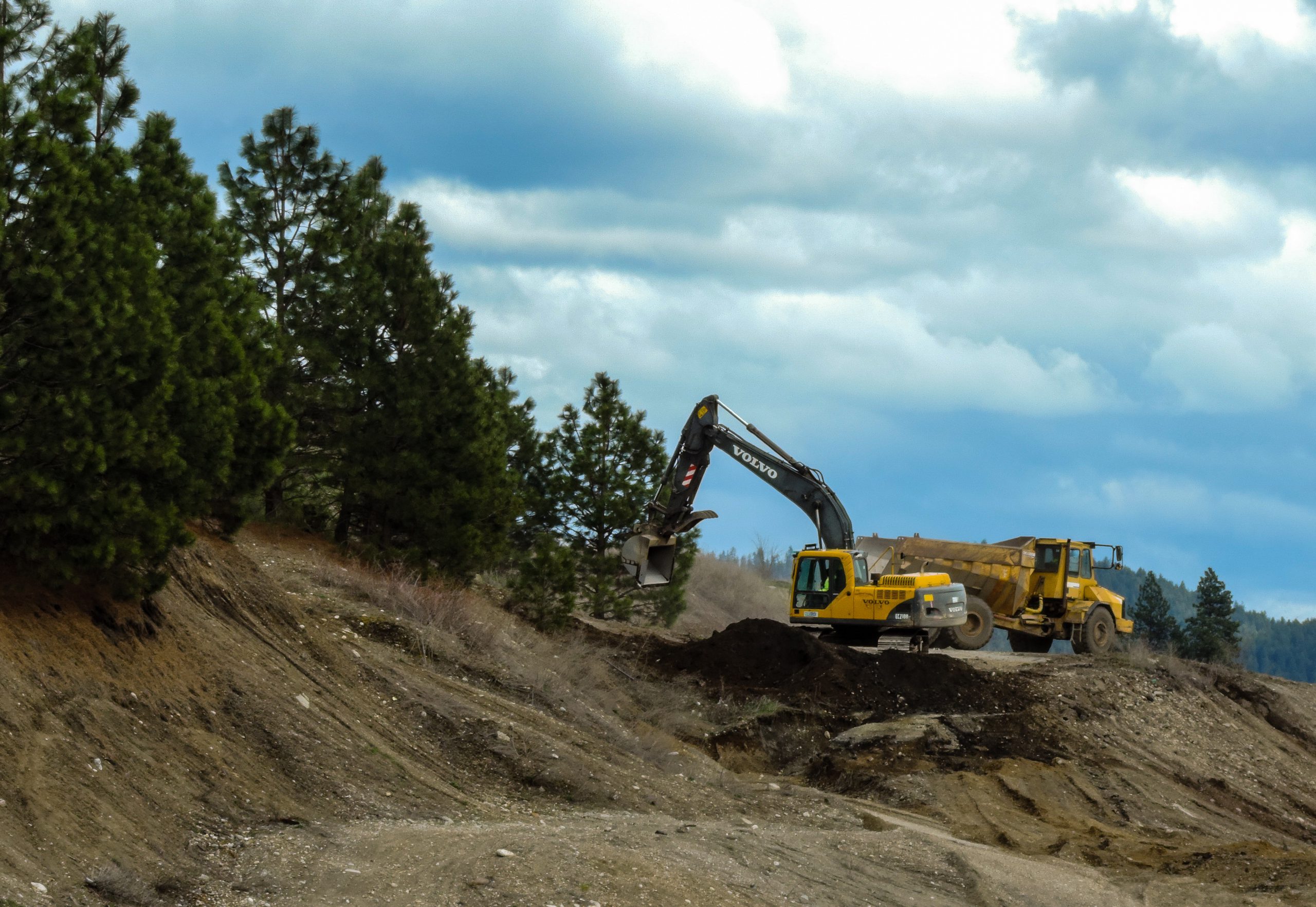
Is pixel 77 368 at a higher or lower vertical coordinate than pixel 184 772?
higher

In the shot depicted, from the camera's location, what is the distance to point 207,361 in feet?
44.0

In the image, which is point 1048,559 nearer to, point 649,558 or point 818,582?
point 818,582

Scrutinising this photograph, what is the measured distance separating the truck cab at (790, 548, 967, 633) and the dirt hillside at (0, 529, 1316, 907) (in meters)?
1.55

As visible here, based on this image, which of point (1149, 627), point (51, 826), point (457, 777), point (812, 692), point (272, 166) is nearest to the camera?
point (51, 826)

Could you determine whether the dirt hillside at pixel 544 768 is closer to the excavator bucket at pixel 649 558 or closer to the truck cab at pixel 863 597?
the truck cab at pixel 863 597

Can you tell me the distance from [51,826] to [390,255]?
1996 cm

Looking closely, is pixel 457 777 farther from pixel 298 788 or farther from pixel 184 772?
pixel 184 772

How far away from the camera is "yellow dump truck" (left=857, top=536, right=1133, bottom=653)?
31.4 meters

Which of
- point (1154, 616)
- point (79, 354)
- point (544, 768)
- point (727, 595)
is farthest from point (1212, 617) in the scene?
point (79, 354)

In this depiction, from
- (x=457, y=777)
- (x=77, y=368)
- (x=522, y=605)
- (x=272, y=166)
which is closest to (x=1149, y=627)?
(x=522, y=605)

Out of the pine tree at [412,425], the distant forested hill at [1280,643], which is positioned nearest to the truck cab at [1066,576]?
the pine tree at [412,425]

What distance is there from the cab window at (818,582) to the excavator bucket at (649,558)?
2880 millimetres

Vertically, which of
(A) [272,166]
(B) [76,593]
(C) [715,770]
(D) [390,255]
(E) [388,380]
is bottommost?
(C) [715,770]

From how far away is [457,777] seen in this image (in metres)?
13.6
